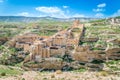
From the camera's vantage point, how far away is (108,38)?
67312 millimetres

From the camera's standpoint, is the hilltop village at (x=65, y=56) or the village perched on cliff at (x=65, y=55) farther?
the hilltop village at (x=65, y=56)

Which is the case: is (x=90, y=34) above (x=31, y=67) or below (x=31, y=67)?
above

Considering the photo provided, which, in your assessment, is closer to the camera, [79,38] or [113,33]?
[79,38]

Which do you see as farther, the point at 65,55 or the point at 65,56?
the point at 65,55

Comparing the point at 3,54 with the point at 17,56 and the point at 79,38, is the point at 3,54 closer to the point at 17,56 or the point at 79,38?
the point at 17,56

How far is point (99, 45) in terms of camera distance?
6122 centimetres

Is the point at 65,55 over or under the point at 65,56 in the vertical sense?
over

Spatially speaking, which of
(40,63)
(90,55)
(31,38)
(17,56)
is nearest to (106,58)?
(90,55)

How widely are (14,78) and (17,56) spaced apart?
2845cm

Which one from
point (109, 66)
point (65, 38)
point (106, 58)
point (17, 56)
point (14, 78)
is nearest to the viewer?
point (14, 78)

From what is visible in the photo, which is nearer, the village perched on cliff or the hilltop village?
the village perched on cliff

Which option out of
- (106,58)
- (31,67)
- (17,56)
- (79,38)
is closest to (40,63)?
(31,67)

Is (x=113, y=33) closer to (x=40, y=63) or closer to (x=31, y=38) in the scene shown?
(x=31, y=38)

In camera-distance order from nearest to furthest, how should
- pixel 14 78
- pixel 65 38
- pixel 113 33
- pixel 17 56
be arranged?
1. pixel 14 78
2. pixel 17 56
3. pixel 65 38
4. pixel 113 33
